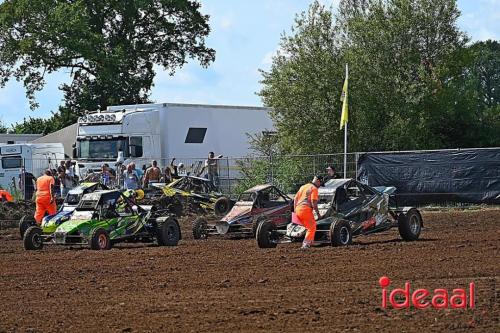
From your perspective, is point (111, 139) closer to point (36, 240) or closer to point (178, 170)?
point (178, 170)

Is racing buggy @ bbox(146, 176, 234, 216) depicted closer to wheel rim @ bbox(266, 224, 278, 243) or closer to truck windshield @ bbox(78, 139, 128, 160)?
truck windshield @ bbox(78, 139, 128, 160)

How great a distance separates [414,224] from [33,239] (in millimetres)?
7615

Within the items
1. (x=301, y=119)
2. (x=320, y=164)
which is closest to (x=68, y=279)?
(x=320, y=164)

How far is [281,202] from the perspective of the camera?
2095cm

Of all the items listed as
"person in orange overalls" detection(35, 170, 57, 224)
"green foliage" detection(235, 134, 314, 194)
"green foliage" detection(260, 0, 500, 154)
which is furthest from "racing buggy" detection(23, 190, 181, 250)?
"green foliage" detection(260, 0, 500, 154)

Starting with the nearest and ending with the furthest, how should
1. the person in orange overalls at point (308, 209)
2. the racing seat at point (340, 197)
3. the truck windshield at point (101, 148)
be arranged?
the person in orange overalls at point (308, 209) < the racing seat at point (340, 197) < the truck windshield at point (101, 148)

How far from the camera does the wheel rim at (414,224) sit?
734 inches

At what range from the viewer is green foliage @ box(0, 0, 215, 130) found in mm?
46594

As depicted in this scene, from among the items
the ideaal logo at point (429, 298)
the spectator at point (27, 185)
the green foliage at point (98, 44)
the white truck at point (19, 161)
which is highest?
the green foliage at point (98, 44)

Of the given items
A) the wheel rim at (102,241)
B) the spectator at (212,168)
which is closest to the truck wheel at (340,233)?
the wheel rim at (102,241)

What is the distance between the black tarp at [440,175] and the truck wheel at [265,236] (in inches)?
424

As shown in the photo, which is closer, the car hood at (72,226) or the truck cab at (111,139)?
the car hood at (72,226)

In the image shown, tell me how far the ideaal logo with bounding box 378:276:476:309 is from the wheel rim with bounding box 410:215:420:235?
742cm

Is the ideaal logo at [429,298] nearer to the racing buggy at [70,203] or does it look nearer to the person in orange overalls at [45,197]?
the racing buggy at [70,203]
